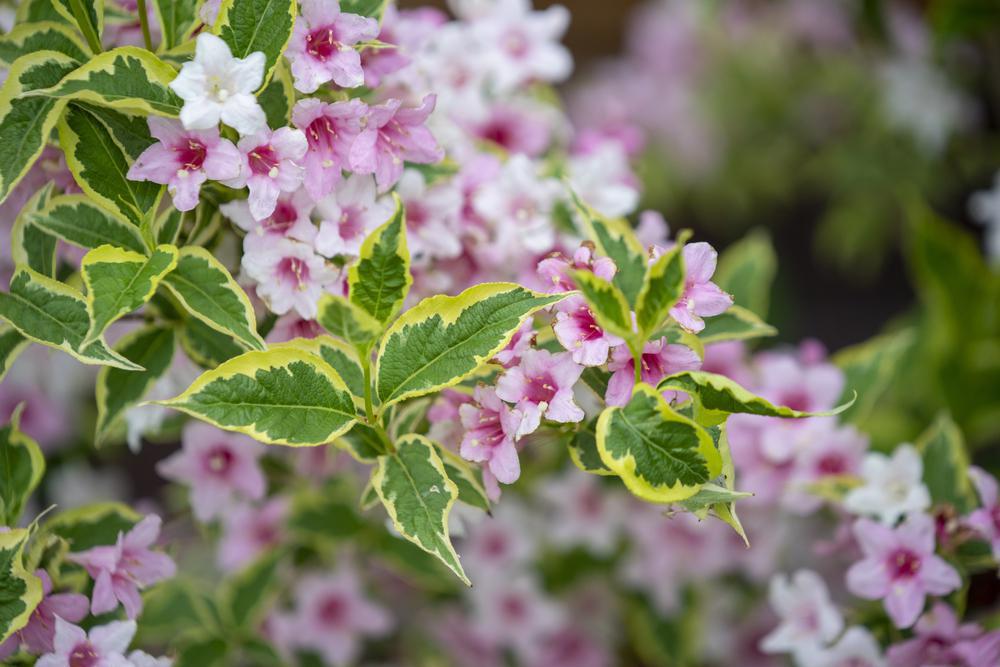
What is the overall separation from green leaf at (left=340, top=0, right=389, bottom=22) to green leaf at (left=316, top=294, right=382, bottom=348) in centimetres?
21

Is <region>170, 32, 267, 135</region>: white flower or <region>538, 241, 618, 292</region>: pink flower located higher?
<region>170, 32, 267, 135</region>: white flower

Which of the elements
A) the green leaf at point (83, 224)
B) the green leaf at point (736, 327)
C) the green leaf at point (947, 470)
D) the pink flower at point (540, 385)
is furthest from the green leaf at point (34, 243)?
the green leaf at point (947, 470)

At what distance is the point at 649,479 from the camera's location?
1.89ft

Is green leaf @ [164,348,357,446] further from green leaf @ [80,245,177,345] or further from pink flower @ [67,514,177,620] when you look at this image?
pink flower @ [67,514,177,620]

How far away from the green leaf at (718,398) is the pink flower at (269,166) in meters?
0.26

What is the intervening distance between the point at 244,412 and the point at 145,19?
0.28 m

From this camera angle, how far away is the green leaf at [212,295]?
62 centimetres

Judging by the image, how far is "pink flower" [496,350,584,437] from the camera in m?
0.60

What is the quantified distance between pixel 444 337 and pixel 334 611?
55 centimetres

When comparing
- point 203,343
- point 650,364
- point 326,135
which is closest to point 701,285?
point 650,364

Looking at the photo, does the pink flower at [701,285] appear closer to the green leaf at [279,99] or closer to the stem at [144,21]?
the green leaf at [279,99]

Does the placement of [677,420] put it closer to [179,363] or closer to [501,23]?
[179,363]

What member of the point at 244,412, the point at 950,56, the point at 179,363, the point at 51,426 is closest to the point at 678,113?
the point at 950,56

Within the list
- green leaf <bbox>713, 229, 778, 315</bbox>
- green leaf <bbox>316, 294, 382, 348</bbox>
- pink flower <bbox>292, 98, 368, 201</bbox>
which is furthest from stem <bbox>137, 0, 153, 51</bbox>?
green leaf <bbox>713, 229, 778, 315</bbox>
